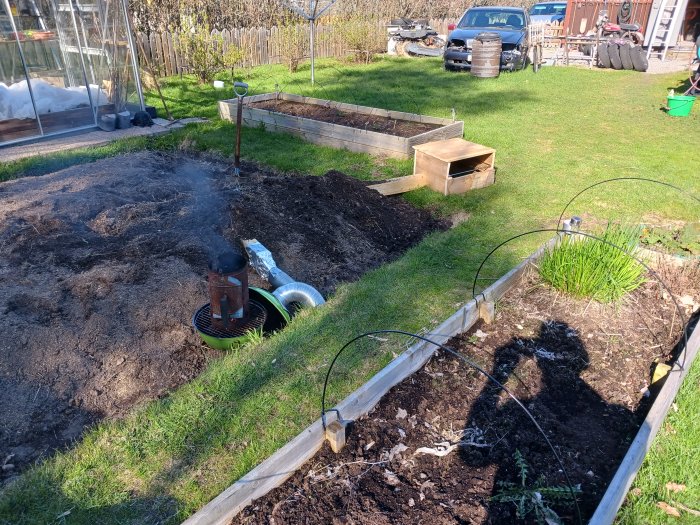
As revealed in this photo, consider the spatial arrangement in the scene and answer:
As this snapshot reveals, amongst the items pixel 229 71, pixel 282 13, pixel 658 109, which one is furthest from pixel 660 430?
pixel 282 13

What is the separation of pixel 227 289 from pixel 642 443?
8.10 ft

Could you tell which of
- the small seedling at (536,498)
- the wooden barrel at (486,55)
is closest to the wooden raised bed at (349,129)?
the small seedling at (536,498)

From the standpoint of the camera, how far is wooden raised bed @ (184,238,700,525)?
2.10 metres

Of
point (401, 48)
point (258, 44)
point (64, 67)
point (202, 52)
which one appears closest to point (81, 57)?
point (64, 67)

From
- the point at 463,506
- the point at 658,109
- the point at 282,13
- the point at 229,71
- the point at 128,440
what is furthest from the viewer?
the point at 282,13

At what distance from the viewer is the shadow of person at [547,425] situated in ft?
7.68

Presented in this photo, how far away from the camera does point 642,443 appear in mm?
2354

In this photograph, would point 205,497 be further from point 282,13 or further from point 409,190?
point 282,13

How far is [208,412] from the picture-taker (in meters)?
2.79

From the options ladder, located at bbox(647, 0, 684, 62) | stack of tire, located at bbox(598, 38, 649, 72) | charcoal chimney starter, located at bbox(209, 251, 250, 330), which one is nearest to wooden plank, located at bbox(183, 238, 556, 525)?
charcoal chimney starter, located at bbox(209, 251, 250, 330)

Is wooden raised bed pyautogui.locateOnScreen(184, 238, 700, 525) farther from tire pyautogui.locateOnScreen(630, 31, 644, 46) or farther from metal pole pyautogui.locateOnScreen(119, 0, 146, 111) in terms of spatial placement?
tire pyautogui.locateOnScreen(630, 31, 644, 46)

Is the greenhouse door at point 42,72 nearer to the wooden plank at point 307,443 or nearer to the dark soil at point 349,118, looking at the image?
the dark soil at point 349,118

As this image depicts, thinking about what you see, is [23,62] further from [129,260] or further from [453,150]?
[453,150]

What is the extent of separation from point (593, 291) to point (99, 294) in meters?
3.69
